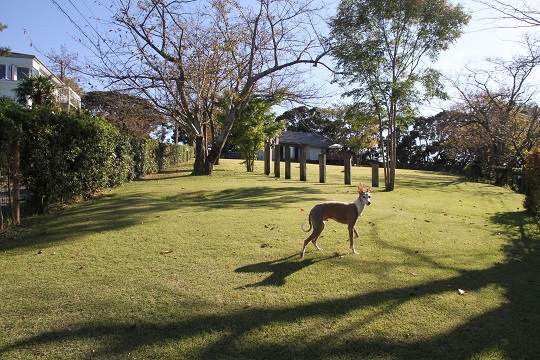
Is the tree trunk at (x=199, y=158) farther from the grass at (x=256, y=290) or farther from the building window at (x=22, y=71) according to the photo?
the building window at (x=22, y=71)

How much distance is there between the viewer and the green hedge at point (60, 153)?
22.7 ft

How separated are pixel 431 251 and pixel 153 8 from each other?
14.8 meters

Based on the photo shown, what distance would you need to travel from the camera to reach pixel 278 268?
4.90m

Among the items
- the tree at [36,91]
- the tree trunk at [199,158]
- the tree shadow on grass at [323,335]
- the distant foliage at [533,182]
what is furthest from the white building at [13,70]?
the tree shadow on grass at [323,335]

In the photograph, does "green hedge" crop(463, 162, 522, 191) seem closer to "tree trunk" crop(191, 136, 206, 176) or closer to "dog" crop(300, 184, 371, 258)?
"tree trunk" crop(191, 136, 206, 176)

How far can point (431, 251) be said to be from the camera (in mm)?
5969

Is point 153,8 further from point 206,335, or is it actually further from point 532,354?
point 532,354

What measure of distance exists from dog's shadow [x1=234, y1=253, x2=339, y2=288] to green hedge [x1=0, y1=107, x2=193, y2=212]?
4.73m

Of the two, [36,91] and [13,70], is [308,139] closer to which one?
[13,70]

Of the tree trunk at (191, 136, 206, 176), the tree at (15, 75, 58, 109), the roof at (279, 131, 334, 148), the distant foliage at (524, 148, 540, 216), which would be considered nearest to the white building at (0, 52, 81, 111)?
the tree at (15, 75, 58, 109)

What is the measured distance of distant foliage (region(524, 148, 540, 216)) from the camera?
977cm

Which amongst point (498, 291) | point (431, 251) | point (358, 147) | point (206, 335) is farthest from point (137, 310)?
point (358, 147)

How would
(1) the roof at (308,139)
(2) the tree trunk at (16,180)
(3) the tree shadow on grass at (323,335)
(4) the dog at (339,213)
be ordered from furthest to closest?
(1) the roof at (308,139), (2) the tree trunk at (16,180), (4) the dog at (339,213), (3) the tree shadow on grass at (323,335)

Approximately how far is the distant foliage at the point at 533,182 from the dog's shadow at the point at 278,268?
7754 mm
